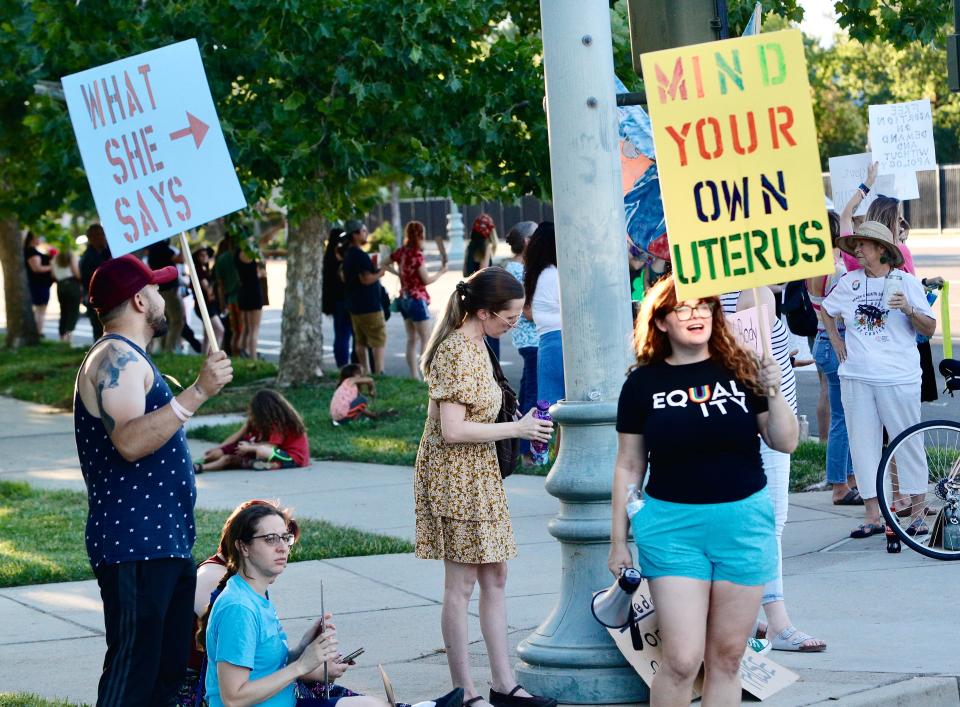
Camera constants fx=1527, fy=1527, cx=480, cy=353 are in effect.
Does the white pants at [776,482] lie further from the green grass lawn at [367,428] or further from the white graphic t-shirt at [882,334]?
the green grass lawn at [367,428]

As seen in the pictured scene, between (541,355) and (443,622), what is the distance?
4.82m

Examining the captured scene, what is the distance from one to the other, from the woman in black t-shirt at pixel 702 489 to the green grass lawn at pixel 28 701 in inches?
92.4

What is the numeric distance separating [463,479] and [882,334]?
3.28m

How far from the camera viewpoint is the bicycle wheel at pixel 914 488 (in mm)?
7934

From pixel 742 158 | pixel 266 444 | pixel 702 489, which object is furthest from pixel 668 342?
pixel 266 444

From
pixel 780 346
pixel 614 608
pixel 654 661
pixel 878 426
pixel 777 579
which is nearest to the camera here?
pixel 614 608

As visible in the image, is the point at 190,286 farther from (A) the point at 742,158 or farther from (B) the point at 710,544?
(B) the point at 710,544

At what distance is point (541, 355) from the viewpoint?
10.5 meters

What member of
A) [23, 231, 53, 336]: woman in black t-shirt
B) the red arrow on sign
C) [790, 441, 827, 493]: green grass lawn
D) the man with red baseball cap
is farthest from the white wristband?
[23, 231, 53, 336]: woman in black t-shirt

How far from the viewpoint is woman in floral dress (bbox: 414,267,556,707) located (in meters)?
5.74

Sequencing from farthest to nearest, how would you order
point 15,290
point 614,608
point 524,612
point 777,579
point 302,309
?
point 15,290 → point 302,309 → point 524,612 → point 777,579 → point 614,608

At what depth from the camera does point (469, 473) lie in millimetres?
5809

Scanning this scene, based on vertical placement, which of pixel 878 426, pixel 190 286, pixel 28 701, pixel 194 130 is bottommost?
pixel 28 701

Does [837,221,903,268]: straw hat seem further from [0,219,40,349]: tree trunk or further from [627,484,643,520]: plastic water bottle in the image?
[0,219,40,349]: tree trunk
